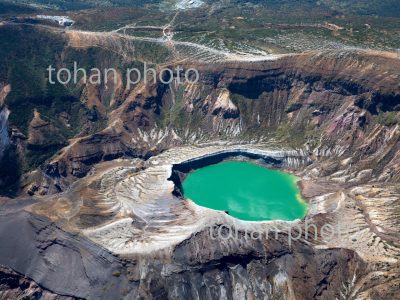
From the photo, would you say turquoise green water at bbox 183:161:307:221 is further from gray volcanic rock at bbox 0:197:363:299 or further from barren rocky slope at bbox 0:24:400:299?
gray volcanic rock at bbox 0:197:363:299

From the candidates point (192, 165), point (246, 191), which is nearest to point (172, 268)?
point (246, 191)

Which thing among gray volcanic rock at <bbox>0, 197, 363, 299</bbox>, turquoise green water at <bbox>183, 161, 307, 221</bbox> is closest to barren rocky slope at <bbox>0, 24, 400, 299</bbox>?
gray volcanic rock at <bbox>0, 197, 363, 299</bbox>

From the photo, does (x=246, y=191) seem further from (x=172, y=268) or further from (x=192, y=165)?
(x=172, y=268)

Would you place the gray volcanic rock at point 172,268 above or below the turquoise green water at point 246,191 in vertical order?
above

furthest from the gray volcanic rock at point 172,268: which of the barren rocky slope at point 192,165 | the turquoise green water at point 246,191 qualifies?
the turquoise green water at point 246,191

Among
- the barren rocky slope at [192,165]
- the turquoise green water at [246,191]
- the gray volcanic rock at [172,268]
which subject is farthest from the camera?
the turquoise green water at [246,191]

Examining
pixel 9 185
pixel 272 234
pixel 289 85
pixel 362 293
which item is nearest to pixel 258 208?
pixel 272 234

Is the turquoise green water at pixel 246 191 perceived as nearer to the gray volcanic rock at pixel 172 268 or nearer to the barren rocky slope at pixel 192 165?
the barren rocky slope at pixel 192 165
